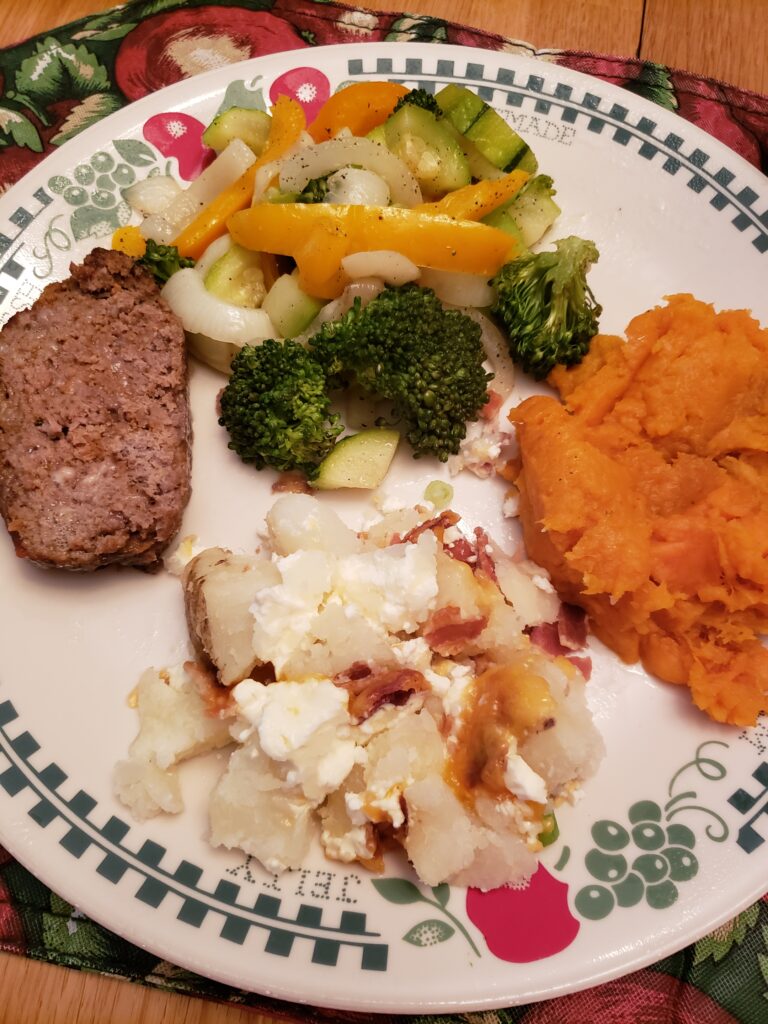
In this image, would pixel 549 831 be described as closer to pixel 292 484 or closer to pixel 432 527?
pixel 432 527

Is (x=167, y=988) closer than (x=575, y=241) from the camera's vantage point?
Yes

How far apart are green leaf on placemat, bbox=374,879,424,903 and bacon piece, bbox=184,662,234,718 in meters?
0.76

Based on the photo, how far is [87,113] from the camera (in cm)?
412

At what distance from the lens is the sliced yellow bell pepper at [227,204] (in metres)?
3.54

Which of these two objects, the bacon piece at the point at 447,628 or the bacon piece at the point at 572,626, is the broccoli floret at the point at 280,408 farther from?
the bacon piece at the point at 572,626

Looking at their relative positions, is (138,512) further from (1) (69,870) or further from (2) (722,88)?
(2) (722,88)

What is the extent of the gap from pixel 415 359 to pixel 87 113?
2.55 meters

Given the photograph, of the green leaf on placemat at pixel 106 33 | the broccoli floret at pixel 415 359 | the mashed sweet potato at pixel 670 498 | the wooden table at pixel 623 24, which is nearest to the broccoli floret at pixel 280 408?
the broccoli floret at pixel 415 359

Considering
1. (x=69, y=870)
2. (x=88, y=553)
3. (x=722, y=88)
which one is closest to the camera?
(x=69, y=870)

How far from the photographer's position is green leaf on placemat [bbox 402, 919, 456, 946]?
2.36 meters

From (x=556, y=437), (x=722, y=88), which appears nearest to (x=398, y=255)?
(x=556, y=437)

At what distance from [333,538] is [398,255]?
1285 millimetres

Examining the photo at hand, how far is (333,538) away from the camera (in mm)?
2826

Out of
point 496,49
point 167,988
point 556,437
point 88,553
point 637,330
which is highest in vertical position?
point 496,49
